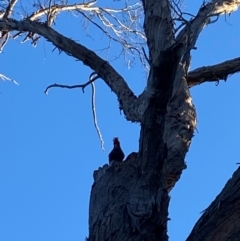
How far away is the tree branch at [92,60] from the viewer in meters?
4.00

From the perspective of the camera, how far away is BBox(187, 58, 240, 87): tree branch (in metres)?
4.47

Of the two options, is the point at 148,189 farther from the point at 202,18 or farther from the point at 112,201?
the point at 202,18

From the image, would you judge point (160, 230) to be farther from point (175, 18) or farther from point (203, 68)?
point (203, 68)

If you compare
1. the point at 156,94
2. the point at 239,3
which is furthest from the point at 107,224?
the point at 239,3

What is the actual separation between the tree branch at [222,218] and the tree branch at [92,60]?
47.5 inches

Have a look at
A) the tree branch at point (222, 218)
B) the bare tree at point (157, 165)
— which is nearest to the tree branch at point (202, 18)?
the bare tree at point (157, 165)

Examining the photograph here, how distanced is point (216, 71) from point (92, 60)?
883mm

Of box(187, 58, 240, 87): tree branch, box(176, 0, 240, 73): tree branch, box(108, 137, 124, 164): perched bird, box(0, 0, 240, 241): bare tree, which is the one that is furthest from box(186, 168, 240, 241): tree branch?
box(187, 58, 240, 87): tree branch

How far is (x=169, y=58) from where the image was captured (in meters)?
2.77

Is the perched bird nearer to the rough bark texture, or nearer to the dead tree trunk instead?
the rough bark texture

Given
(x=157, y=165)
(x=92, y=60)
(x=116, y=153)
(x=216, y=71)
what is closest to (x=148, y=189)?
(x=157, y=165)

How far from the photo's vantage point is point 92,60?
4352mm

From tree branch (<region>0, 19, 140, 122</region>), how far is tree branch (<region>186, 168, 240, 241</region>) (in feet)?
3.96

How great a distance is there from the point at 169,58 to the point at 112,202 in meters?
0.75
